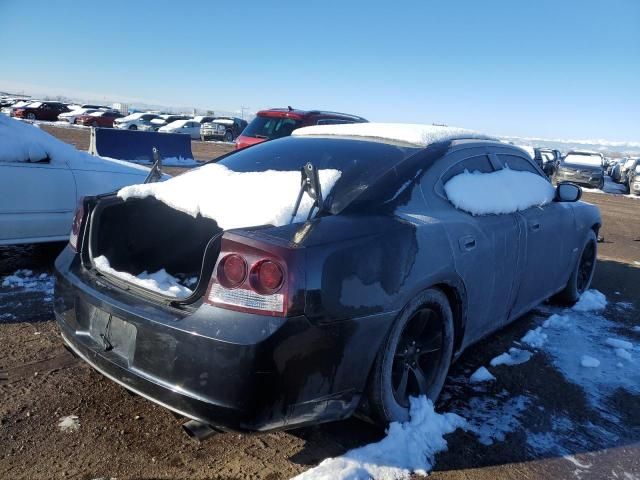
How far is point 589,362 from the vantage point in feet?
12.3

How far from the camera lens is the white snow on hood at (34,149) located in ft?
14.9

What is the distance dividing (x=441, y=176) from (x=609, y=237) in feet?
26.2

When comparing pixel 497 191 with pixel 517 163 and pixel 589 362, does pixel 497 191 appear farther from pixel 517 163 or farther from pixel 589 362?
pixel 589 362

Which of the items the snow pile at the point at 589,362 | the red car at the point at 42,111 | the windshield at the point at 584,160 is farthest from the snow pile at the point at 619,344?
the red car at the point at 42,111

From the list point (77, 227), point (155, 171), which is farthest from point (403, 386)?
point (155, 171)

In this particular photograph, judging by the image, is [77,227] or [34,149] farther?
[34,149]

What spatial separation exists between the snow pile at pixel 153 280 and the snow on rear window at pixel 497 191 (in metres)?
1.60

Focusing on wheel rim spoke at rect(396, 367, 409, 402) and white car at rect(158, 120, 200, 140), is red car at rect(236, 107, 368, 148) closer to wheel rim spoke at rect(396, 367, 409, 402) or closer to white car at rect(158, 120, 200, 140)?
wheel rim spoke at rect(396, 367, 409, 402)

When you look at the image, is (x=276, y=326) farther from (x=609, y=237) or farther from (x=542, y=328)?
(x=609, y=237)

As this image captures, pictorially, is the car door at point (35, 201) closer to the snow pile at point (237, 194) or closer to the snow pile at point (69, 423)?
the snow pile at point (237, 194)

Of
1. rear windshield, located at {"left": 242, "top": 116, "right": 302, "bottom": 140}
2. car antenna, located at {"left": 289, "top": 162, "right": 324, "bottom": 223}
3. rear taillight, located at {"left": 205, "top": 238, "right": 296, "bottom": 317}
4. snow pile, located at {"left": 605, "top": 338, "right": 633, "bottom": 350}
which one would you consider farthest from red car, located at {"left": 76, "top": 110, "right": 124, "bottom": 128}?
rear taillight, located at {"left": 205, "top": 238, "right": 296, "bottom": 317}

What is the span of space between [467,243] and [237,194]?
1307 millimetres

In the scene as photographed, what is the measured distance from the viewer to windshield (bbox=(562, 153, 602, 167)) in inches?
856

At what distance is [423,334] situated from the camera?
2.89m
